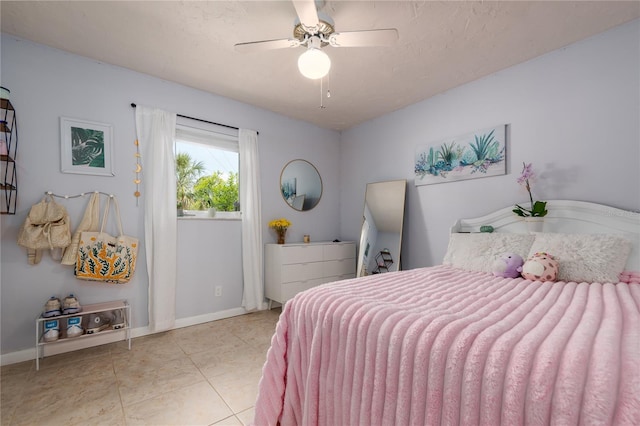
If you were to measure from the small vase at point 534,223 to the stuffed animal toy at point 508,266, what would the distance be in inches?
Answer: 20.8

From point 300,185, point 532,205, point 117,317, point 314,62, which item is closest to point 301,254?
point 300,185

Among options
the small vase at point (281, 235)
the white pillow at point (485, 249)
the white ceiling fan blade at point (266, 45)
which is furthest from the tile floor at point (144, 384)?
the white ceiling fan blade at point (266, 45)

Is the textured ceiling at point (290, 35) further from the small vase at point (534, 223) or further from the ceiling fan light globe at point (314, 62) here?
the small vase at point (534, 223)

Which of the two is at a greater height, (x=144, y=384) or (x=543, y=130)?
(x=543, y=130)

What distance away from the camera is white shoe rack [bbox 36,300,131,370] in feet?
→ 7.33

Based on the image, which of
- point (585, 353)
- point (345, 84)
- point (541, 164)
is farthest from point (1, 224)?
point (541, 164)

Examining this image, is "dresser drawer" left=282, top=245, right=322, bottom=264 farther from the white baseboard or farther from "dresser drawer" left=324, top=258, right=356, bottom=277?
the white baseboard

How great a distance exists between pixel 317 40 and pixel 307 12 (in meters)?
0.31

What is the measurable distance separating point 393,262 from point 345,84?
83.7 inches

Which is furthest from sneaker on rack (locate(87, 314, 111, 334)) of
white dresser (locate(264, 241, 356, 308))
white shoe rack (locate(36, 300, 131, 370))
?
white dresser (locate(264, 241, 356, 308))

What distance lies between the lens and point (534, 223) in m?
2.38

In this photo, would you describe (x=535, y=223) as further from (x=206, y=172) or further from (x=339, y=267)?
(x=206, y=172)

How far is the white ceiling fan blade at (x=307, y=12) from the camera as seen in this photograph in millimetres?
1536

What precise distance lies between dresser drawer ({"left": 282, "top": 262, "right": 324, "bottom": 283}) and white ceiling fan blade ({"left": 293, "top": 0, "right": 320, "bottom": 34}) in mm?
2440
